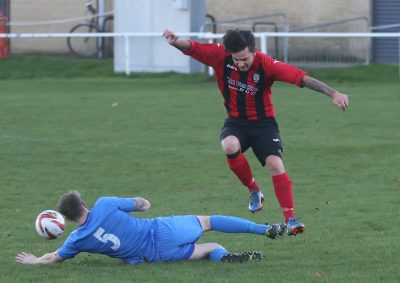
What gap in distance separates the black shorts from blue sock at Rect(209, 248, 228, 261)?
51.9 inches

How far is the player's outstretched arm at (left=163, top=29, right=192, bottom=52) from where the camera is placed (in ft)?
31.2

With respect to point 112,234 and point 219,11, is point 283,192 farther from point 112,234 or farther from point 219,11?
point 219,11

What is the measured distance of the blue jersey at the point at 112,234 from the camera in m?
8.25

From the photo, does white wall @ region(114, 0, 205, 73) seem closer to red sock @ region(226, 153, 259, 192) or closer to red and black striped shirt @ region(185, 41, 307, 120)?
red sock @ region(226, 153, 259, 192)

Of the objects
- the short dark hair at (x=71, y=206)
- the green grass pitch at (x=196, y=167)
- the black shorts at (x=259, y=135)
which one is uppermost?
the black shorts at (x=259, y=135)

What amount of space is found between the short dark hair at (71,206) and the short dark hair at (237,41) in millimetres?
2026

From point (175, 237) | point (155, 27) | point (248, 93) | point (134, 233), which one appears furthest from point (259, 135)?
point (155, 27)

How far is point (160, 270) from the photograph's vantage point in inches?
325

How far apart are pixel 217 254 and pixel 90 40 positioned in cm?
2355

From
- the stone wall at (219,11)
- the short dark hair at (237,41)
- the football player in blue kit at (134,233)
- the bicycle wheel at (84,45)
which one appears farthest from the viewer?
the bicycle wheel at (84,45)

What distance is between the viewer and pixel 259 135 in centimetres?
974

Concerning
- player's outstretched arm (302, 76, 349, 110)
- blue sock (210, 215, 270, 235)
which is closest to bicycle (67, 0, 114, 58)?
player's outstretched arm (302, 76, 349, 110)

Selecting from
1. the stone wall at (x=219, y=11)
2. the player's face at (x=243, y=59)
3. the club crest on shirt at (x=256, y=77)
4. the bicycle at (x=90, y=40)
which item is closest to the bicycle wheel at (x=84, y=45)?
the bicycle at (x=90, y=40)

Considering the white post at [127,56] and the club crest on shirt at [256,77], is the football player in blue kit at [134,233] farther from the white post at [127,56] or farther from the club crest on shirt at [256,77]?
the white post at [127,56]
